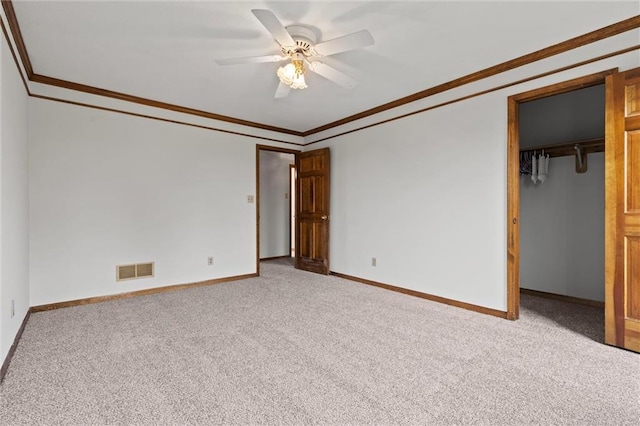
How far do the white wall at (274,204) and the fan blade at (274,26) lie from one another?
14.6 ft

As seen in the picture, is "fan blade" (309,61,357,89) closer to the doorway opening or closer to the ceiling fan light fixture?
the ceiling fan light fixture

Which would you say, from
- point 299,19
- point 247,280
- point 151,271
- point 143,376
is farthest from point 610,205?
point 151,271

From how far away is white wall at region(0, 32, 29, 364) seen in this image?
209 centimetres

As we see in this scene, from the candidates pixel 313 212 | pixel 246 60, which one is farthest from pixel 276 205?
pixel 246 60

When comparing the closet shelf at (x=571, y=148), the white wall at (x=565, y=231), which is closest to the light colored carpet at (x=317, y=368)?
the white wall at (x=565, y=231)

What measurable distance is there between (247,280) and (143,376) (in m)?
2.75

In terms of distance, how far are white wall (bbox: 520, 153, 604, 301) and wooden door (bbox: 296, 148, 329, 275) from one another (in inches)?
106

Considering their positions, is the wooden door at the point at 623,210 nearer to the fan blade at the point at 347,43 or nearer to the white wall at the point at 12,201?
the fan blade at the point at 347,43

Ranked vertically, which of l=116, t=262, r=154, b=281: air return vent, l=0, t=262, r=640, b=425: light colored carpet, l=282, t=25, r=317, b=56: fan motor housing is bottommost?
l=0, t=262, r=640, b=425: light colored carpet

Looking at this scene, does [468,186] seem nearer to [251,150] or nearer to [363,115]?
[363,115]

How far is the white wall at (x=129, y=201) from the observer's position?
11.0ft

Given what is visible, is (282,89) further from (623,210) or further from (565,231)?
(565,231)

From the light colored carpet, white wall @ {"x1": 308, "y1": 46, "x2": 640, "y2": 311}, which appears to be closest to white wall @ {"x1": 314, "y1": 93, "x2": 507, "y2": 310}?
white wall @ {"x1": 308, "y1": 46, "x2": 640, "y2": 311}

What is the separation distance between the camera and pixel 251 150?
16.4 ft
